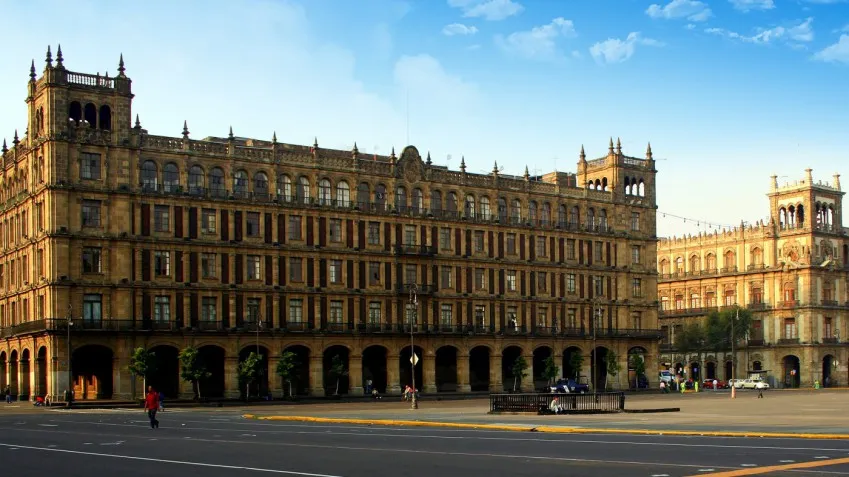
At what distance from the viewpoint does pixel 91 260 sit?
8319cm

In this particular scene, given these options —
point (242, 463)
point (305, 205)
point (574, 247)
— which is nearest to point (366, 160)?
point (305, 205)

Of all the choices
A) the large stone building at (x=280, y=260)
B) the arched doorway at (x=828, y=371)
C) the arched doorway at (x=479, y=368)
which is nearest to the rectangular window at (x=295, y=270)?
the large stone building at (x=280, y=260)

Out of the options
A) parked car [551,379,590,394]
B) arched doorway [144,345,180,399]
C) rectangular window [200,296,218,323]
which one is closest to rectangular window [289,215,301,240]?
rectangular window [200,296,218,323]

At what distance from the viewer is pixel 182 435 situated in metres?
40.6

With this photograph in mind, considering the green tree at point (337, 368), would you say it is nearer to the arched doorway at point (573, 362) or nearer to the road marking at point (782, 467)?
the arched doorway at point (573, 362)

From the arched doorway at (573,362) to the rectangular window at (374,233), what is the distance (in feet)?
76.0

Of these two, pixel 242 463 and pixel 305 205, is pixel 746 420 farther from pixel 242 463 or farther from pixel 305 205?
pixel 305 205

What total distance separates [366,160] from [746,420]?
55.8 metres

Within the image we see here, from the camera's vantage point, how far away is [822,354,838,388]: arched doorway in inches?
5212

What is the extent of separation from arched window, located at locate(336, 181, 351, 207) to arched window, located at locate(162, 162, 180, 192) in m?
14.8

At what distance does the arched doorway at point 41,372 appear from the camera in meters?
83.1

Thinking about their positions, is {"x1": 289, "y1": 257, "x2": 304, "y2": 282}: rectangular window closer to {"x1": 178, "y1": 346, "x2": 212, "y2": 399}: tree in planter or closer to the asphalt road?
{"x1": 178, "y1": 346, "x2": 212, "y2": 399}: tree in planter

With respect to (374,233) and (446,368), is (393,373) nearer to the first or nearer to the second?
(446,368)

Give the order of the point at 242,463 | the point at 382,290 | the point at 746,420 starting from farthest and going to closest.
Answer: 1. the point at 382,290
2. the point at 746,420
3. the point at 242,463
